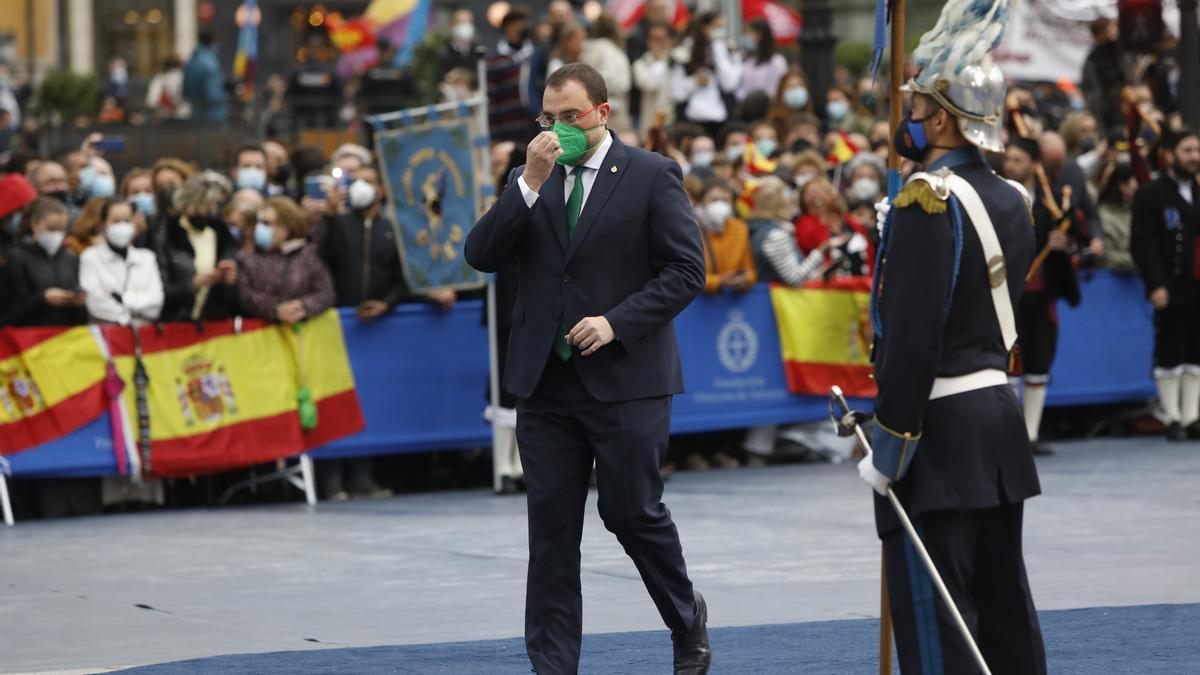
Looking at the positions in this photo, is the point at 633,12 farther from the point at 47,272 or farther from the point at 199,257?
the point at 47,272

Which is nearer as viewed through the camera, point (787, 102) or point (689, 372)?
point (689, 372)

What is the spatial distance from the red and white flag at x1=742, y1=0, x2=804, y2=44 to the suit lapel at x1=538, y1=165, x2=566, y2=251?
2208 centimetres

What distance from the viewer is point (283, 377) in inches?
544

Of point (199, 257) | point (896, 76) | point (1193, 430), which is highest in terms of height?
point (896, 76)

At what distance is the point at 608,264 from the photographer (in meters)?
7.16

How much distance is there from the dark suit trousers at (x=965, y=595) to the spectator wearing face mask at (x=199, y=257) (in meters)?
8.46

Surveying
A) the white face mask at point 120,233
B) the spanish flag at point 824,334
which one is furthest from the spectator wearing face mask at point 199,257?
the spanish flag at point 824,334

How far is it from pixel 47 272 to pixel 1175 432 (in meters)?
8.17

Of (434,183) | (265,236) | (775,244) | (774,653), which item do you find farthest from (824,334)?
(774,653)

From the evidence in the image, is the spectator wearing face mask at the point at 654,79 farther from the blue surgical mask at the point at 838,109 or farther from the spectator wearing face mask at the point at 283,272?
the spectator wearing face mask at the point at 283,272

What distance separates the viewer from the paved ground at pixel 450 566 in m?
8.88

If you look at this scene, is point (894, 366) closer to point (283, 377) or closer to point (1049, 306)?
point (283, 377)

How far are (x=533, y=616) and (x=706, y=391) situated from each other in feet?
26.4

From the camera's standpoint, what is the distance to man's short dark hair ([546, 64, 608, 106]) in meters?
7.09
